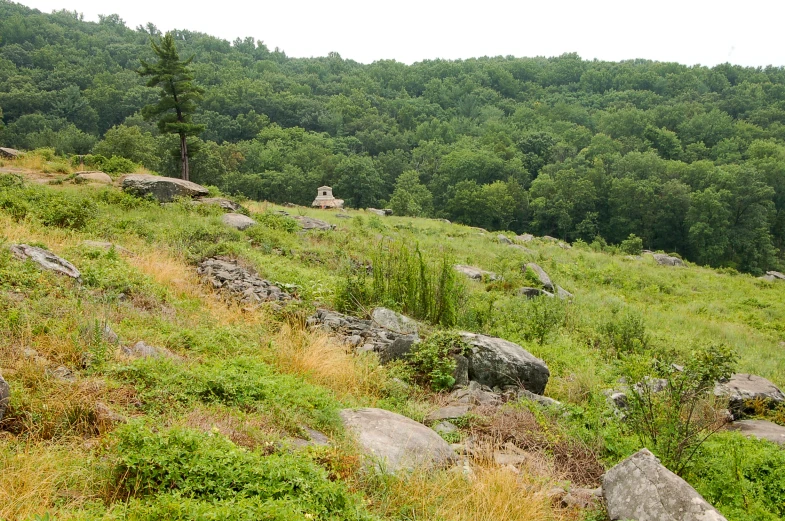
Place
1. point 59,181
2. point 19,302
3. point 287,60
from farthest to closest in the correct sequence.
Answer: point 287,60 < point 59,181 < point 19,302

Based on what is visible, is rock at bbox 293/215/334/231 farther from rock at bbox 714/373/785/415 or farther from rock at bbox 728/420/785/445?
rock at bbox 728/420/785/445

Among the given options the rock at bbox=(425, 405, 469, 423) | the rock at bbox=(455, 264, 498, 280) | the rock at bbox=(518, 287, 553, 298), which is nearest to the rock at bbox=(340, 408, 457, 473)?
the rock at bbox=(425, 405, 469, 423)

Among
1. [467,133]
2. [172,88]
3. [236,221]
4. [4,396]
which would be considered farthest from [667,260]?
[467,133]

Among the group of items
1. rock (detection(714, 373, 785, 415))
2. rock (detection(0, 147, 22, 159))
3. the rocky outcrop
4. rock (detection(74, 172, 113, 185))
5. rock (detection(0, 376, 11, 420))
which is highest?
rock (detection(0, 147, 22, 159))

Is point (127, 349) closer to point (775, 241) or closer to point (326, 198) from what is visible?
point (326, 198)

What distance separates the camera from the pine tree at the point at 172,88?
66.0ft

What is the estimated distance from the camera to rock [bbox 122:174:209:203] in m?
15.5

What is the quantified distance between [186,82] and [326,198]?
59.1 ft

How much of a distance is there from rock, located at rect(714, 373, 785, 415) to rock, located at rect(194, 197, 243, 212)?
1418cm

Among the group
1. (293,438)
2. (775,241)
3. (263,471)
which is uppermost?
(263,471)

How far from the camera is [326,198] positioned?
38.4 meters

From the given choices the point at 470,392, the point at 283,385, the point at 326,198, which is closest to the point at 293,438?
the point at 283,385

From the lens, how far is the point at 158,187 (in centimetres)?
1600

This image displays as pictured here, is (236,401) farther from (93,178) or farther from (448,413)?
(93,178)
